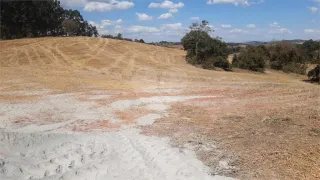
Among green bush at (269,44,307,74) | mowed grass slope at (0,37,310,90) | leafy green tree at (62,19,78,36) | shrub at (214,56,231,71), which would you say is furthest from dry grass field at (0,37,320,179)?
leafy green tree at (62,19,78,36)

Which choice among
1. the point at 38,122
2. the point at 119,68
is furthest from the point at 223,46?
Result: the point at 38,122

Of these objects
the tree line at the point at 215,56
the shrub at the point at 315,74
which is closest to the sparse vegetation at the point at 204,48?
the tree line at the point at 215,56

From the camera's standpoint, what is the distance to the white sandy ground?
7180mm

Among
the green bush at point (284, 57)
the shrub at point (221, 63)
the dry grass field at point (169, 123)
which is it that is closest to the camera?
the dry grass field at point (169, 123)

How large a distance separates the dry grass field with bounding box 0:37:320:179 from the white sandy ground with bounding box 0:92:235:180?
23 millimetres

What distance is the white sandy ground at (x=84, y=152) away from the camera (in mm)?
7180

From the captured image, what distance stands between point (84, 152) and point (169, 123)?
3132 millimetres

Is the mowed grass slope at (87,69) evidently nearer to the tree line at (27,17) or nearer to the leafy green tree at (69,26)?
the tree line at (27,17)

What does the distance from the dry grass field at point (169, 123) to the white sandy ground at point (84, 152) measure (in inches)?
0.9

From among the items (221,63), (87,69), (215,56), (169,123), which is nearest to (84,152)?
(169,123)

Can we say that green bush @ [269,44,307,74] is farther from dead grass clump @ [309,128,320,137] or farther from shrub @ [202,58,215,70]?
dead grass clump @ [309,128,320,137]

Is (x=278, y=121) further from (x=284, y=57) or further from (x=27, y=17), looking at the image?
(x=27, y=17)

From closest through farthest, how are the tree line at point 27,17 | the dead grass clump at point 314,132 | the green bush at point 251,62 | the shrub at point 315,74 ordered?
1. the dead grass clump at point 314,132
2. the shrub at point 315,74
3. the green bush at point 251,62
4. the tree line at point 27,17

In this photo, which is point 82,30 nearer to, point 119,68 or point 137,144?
point 119,68
